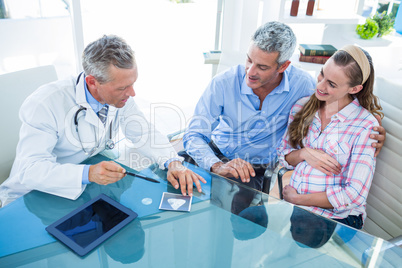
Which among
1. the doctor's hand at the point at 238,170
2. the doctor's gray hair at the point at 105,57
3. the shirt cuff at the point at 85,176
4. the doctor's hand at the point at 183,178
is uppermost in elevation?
the doctor's gray hair at the point at 105,57

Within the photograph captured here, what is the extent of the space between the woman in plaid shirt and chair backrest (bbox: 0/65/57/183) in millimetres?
1346

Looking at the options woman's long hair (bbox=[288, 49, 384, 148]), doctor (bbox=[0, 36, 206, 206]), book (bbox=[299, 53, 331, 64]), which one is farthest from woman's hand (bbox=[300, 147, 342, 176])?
book (bbox=[299, 53, 331, 64])

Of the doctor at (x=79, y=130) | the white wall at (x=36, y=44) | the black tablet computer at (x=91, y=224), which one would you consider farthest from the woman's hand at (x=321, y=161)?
the white wall at (x=36, y=44)

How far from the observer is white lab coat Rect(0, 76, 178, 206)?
1210 millimetres

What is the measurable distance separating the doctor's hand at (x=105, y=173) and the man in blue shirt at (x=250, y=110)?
579 mm

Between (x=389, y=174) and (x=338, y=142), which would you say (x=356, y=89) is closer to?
(x=338, y=142)

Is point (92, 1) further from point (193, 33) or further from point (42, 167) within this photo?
point (42, 167)

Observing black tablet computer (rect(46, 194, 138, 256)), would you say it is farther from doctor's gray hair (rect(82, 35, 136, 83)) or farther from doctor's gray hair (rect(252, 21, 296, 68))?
doctor's gray hair (rect(252, 21, 296, 68))

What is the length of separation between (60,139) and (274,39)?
1101mm

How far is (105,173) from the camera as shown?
122 cm

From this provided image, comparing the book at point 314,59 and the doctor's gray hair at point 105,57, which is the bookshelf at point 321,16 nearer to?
the book at point 314,59

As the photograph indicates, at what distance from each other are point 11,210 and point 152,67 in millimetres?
2643

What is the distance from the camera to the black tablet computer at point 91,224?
102 cm

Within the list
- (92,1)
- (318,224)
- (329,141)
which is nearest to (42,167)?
(318,224)
